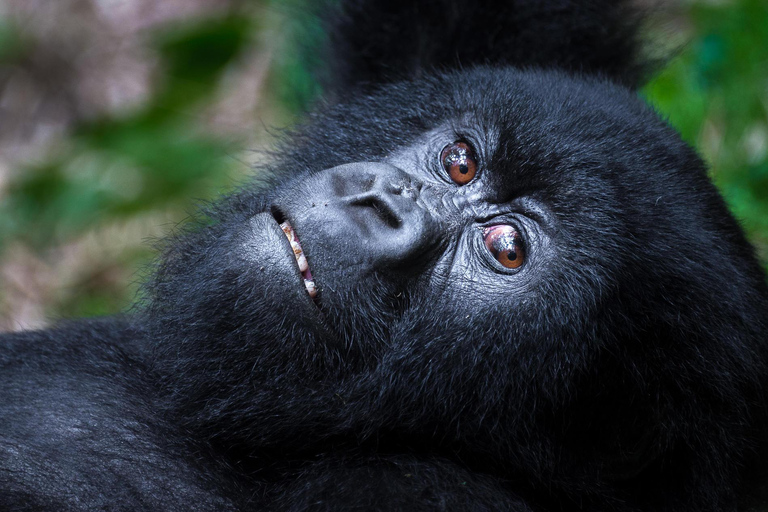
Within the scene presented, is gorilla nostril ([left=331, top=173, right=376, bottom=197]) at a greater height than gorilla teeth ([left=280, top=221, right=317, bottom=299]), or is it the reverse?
gorilla nostril ([left=331, top=173, right=376, bottom=197])

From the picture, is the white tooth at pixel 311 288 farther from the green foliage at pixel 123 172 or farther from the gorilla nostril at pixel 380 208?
the green foliage at pixel 123 172

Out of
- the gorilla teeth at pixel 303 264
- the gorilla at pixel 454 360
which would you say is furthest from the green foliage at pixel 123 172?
the gorilla teeth at pixel 303 264

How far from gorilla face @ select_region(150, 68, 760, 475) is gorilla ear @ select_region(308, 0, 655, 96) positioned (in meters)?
1.32

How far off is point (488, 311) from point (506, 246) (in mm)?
233

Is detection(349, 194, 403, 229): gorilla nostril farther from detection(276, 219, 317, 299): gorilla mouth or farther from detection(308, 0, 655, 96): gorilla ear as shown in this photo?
detection(308, 0, 655, 96): gorilla ear

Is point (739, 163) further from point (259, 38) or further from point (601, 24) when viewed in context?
point (259, 38)

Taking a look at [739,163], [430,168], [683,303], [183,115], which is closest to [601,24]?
[739,163]

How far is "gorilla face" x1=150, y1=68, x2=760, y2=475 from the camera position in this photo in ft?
8.26

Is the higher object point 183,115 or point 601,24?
point 183,115

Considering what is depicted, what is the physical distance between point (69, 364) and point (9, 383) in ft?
0.70

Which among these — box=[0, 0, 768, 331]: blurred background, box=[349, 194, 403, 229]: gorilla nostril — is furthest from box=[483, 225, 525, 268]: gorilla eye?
box=[0, 0, 768, 331]: blurred background

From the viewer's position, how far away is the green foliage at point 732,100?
469 centimetres

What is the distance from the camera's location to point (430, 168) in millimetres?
2855

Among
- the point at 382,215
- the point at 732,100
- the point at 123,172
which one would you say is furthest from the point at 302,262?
the point at 123,172
